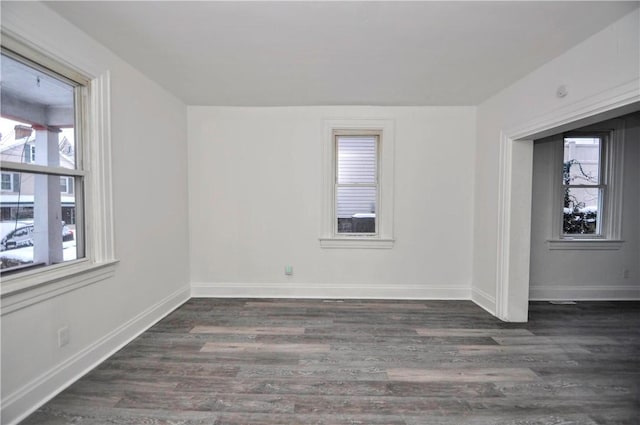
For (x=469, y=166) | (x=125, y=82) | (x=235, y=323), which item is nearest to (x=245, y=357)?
(x=235, y=323)

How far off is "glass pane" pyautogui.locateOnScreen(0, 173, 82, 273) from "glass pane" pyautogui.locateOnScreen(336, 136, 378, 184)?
8.99ft

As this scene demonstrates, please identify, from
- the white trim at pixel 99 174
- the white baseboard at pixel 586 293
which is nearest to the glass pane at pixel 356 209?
the white baseboard at pixel 586 293

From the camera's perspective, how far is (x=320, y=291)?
12.1 ft

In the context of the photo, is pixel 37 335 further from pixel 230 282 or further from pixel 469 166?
pixel 469 166

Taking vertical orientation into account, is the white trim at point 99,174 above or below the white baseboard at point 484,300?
above

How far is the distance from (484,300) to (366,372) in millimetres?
2042

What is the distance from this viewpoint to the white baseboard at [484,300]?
10.4ft

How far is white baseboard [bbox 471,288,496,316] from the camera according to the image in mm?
3183

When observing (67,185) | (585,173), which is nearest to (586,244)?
(585,173)

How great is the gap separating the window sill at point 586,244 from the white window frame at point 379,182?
2123 mm

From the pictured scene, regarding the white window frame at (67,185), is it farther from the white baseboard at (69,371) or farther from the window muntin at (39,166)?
the white baseboard at (69,371)

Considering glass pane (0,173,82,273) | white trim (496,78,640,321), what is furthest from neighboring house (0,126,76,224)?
white trim (496,78,640,321)

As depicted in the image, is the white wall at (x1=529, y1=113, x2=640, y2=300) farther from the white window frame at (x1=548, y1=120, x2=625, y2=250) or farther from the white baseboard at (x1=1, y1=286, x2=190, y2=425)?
the white baseboard at (x1=1, y1=286, x2=190, y2=425)

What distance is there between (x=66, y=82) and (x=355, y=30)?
2.10 meters
